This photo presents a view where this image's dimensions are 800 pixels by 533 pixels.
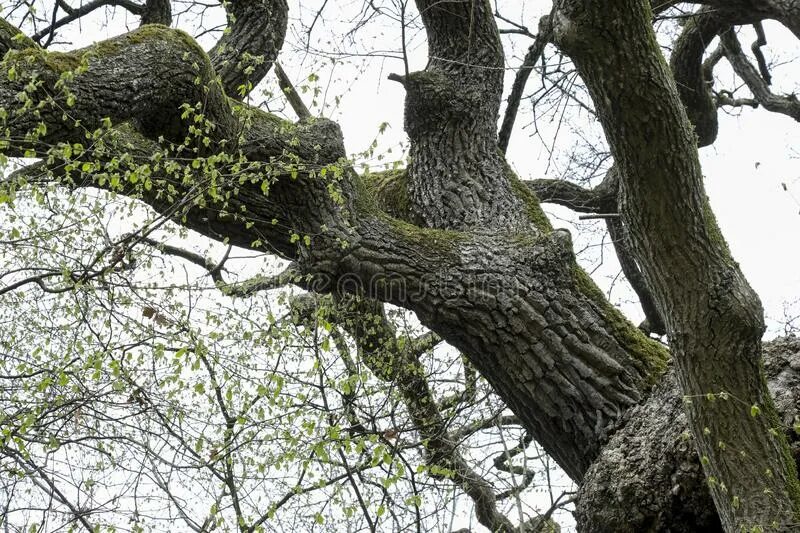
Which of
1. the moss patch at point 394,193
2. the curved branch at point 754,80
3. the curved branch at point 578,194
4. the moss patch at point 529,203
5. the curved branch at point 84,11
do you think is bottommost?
the moss patch at point 529,203

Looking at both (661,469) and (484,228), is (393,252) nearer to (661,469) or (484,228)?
(484,228)

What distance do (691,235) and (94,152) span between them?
2.53m

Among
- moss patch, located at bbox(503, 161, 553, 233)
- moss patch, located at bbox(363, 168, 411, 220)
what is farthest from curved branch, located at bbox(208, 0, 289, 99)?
moss patch, located at bbox(503, 161, 553, 233)

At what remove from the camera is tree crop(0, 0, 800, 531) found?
9.58ft

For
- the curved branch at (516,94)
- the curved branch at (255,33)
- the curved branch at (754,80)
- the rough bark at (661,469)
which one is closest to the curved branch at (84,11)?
the curved branch at (255,33)

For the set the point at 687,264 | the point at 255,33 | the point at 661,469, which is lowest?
the point at 661,469

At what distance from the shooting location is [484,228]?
14.5 feet

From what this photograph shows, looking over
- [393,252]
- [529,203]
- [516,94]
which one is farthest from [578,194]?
Result: [393,252]

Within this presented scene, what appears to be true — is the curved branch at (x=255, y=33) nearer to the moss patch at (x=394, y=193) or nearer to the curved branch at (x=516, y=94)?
the moss patch at (x=394, y=193)

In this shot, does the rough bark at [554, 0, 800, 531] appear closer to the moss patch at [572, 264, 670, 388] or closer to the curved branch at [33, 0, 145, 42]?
the moss patch at [572, 264, 670, 388]

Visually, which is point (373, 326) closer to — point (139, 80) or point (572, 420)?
point (572, 420)

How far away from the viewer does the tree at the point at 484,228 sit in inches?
115

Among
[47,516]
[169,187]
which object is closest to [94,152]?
[169,187]

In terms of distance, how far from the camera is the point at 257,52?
4934 millimetres
